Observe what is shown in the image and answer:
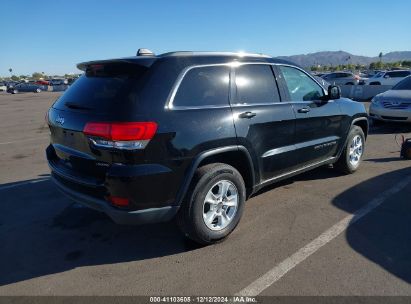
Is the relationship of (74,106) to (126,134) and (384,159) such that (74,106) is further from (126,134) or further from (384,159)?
(384,159)

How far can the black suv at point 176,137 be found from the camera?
10.9 feet

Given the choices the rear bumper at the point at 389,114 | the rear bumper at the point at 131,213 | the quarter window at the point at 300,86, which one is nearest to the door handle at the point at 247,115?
the quarter window at the point at 300,86

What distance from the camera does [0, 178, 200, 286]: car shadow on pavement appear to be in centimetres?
359

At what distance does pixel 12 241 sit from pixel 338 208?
3.70 m

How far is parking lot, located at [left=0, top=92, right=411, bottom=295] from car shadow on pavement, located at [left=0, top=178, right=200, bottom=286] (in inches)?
0.4

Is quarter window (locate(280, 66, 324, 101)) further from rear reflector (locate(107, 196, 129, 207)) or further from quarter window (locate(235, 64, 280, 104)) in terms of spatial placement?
rear reflector (locate(107, 196, 129, 207))

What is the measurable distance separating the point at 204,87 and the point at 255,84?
2.59 ft

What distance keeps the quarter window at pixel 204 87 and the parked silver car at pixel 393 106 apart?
7774 millimetres

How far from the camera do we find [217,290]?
3111 mm

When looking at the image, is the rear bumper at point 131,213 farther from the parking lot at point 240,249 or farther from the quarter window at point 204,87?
the quarter window at point 204,87

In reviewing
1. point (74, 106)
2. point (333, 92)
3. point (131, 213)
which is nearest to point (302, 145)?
point (333, 92)

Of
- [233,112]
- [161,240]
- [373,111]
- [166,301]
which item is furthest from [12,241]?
[373,111]

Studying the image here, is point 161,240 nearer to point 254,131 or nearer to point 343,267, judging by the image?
point 254,131

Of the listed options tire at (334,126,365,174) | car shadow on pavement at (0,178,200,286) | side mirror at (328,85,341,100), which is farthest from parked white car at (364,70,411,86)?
car shadow on pavement at (0,178,200,286)
